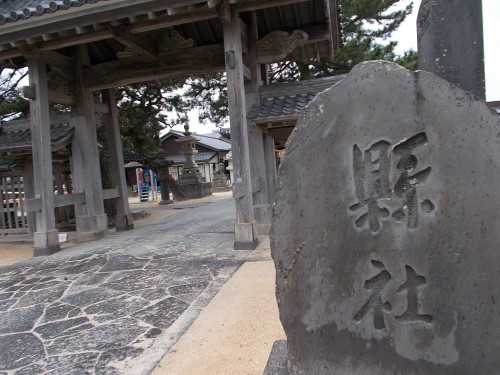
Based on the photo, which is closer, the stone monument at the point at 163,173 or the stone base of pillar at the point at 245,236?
the stone base of pillar at the point at 245,236

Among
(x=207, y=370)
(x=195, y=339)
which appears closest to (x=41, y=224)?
(x=195, y=339)

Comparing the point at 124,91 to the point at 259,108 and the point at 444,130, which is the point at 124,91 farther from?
the point at 444,130

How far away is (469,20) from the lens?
1991mm

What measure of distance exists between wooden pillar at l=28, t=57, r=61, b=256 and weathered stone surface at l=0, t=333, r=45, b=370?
3740mm

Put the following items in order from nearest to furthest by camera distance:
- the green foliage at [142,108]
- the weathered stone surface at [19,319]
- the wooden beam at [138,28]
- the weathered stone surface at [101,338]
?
the weathered stone surface at [101,338]
the weathered stone surface at [19,319]
the wooden beam at [138,28]
the green foliage at [142,108]

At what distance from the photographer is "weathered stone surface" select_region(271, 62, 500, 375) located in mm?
1613

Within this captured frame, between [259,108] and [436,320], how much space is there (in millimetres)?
5558

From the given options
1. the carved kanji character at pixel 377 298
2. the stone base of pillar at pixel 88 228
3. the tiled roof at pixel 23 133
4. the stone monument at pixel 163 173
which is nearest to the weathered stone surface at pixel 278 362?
the carved kanji character at pixel 377 298

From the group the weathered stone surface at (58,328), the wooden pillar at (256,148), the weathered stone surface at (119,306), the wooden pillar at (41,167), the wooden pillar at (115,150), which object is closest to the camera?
the weathered stone surface at (58,328)

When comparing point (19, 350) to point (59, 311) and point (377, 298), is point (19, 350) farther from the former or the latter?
point (377, 298)

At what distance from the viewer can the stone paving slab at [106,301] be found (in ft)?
9.11

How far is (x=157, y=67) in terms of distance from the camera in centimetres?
736

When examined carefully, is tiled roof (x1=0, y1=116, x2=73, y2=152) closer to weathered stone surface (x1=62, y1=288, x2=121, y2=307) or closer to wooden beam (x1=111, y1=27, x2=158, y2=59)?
wooden beam (x1=111, y1=27, x2=158, y2=59)

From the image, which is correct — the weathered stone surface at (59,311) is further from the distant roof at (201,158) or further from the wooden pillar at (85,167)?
the distant roof at (201,158)
